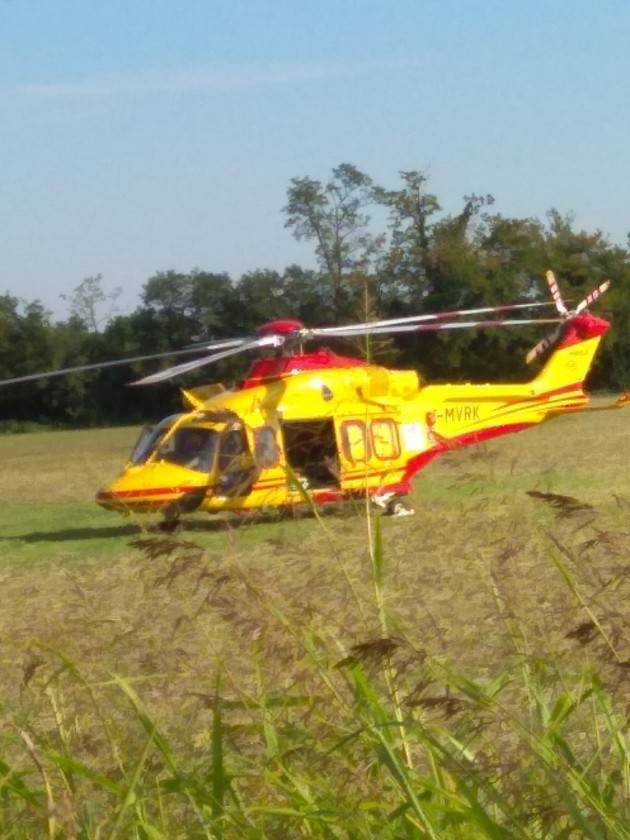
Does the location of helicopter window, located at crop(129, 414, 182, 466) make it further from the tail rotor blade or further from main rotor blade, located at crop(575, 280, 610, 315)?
main rotor blade, located at crop(575, 280, 610, 315)

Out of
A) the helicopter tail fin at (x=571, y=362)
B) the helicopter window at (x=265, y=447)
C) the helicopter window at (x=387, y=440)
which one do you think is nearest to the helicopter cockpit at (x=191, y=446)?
the helicopter window at (x=265, y=447)

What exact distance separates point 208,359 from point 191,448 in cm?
231

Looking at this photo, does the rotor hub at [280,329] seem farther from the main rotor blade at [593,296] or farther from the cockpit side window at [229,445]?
the main rotor blade at [593,296]

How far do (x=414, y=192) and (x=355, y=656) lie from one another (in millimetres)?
44046

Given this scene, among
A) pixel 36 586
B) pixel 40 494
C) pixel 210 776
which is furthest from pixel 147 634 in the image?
→ pixel 40 494

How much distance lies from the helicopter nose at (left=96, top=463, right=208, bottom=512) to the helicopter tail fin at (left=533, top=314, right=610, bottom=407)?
14.0ft

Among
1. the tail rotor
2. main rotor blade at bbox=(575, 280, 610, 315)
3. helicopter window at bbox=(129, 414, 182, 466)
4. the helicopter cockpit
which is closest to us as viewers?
the helicopter cockpit

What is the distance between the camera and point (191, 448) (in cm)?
1588

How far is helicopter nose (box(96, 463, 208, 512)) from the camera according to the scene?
15.3 metres

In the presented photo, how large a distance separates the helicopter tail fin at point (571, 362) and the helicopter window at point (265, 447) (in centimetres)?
362

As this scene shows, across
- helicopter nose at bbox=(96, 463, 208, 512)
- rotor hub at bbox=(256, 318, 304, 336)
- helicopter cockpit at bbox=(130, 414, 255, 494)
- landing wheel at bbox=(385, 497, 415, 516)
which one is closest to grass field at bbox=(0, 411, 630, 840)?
landing wheel at bbox=(385, 497, 415, 516)

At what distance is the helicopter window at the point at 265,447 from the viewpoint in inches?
586

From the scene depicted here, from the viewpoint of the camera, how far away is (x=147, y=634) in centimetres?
382

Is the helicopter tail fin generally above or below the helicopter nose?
above
